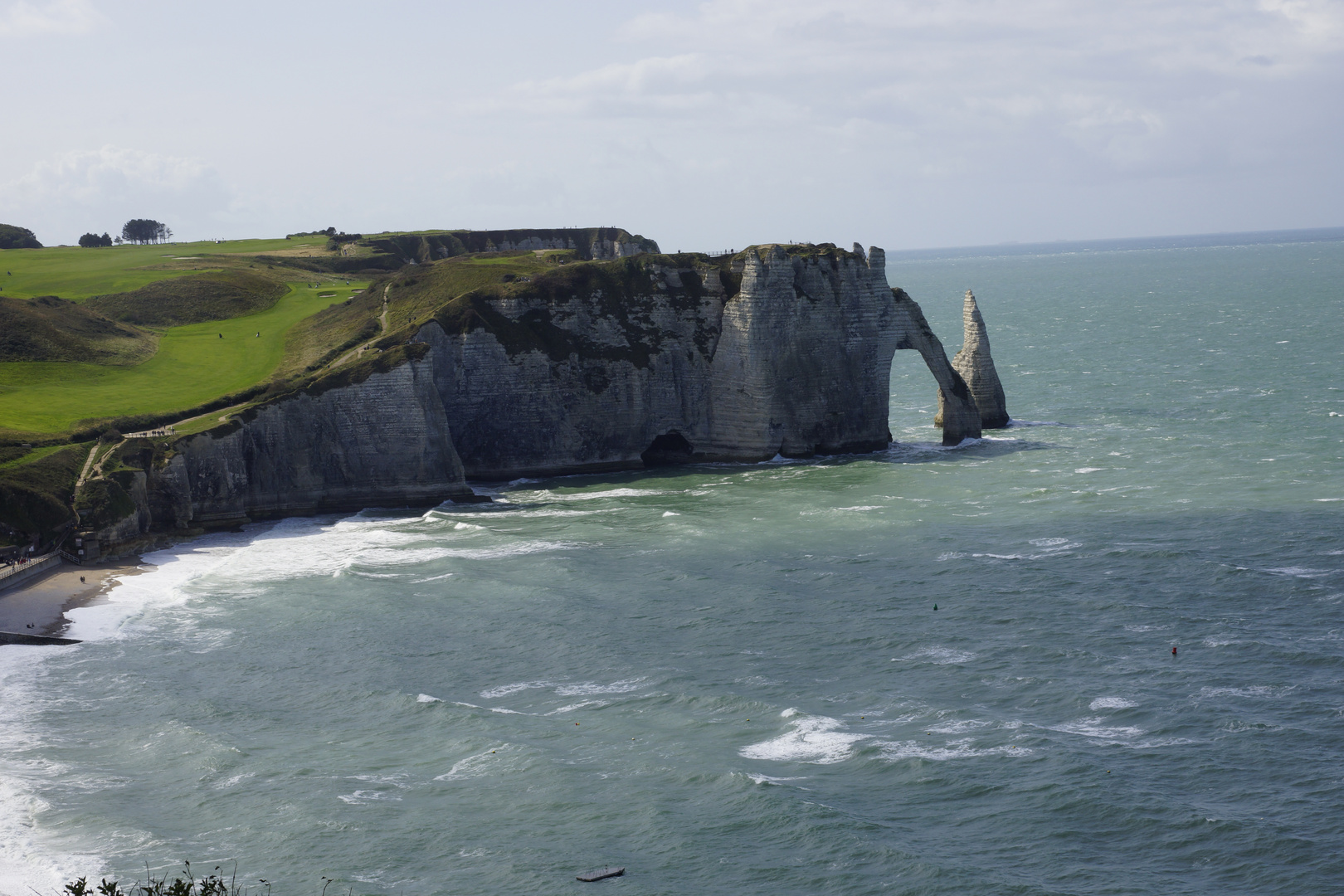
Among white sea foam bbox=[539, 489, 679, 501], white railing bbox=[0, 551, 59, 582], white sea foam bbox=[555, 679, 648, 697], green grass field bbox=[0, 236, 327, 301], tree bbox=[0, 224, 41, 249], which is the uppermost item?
tree bbox=[0, 224, 41, 249]

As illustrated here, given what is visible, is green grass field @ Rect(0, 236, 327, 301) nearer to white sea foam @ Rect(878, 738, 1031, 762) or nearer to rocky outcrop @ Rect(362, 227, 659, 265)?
rocky outcrop @ Rect(362, 227, 659, 265)

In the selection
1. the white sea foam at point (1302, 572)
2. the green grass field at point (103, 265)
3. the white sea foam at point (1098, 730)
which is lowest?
the white sea foam at point (1098, 730)

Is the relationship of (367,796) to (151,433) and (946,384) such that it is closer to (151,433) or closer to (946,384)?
(151,433)

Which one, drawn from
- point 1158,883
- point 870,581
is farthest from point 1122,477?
point 1158,883

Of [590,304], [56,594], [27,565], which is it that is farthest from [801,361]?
[27,565]

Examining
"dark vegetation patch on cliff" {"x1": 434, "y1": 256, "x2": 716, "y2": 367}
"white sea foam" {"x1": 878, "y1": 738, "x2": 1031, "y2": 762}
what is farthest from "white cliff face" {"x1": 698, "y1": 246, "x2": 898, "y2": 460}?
"white sea foam" {"x1": 878, "y1": 738, "x2": 1031, "y2": 762}

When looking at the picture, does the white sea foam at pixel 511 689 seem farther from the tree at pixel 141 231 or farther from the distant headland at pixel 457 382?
the tree at pixel 141 231

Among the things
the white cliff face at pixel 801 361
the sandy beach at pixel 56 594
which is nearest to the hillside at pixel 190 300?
the sandy beach at pixel 56 594
